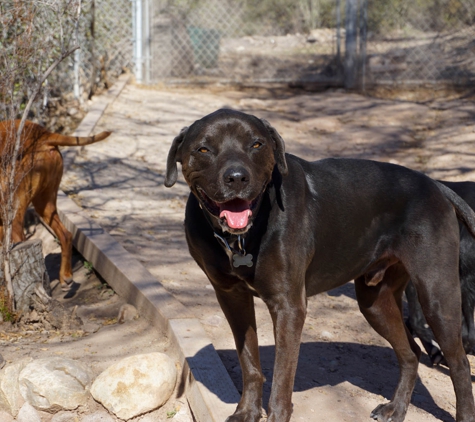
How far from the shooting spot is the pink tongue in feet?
9.89

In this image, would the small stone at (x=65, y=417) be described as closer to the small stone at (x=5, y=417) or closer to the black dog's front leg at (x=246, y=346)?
the small stone at (x=5, y=417)

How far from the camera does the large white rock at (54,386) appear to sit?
3.91m

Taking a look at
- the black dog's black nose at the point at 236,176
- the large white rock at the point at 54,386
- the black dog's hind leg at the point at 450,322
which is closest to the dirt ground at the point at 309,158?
the black dog's hind leg at the point at 450,322

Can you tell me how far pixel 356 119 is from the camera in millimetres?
11062

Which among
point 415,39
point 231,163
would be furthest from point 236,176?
point 415,39

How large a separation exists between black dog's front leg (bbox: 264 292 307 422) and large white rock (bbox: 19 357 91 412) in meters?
1.27

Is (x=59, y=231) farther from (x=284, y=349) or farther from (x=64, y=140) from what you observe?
(x=284, y=349)

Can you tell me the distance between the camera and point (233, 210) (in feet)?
10.1

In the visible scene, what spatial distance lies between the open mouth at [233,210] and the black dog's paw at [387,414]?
1.46 meters

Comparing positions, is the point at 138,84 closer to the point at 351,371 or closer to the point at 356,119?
the point at 356,119

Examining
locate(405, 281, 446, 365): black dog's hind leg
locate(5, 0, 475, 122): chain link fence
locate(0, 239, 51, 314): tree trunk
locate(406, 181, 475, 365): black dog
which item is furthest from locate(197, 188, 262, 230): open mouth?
locate(5, 0, 475, 122): chain link fence

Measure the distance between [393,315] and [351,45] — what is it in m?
9.65

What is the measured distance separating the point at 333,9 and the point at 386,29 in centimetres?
180

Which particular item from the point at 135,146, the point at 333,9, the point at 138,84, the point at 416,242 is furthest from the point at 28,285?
the point at 333,9
